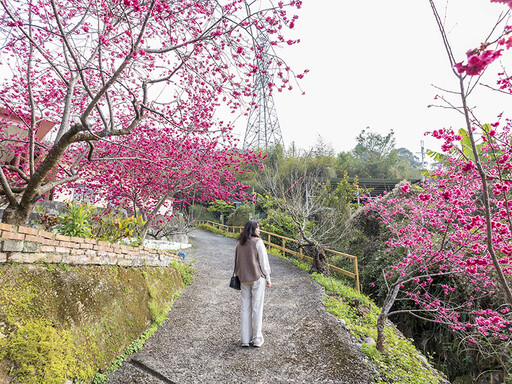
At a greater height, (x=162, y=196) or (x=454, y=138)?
(x=454, y=138)

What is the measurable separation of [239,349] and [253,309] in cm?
59

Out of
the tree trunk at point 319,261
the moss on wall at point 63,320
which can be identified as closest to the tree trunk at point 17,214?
the moss on wall at point 63,320

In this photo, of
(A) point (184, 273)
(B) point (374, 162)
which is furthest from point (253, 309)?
(B) point (374, 162)

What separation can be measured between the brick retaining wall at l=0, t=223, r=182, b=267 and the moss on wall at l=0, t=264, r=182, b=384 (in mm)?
86

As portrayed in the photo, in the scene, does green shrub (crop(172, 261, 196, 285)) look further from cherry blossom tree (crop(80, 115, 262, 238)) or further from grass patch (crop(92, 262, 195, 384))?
cherry blossom tree (crop(80, 115, 262, 238))

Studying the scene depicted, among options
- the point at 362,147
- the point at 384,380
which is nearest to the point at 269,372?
the point at 384,380

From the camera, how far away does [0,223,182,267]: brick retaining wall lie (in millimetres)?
2523

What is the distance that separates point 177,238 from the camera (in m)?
14.0

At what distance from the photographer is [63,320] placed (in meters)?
2.73

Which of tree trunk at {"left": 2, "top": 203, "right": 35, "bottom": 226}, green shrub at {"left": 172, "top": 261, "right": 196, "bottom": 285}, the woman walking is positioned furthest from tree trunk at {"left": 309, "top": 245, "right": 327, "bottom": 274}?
tree trunk at {"left": 2, "top": 203, "right": 35, "bottom": 226}

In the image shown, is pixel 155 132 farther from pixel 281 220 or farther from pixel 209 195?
pixel 281 220

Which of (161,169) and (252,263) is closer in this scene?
(252,263)

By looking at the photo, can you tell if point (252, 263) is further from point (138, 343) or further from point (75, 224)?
point (75, 224)

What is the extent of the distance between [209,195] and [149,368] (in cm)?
554
